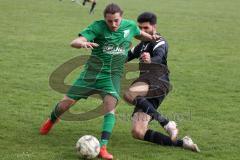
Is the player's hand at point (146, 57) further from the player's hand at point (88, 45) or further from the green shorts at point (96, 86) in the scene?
the player's hand at point (88, 45)

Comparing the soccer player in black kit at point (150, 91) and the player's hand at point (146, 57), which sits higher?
the player's hand at point (146, 57)

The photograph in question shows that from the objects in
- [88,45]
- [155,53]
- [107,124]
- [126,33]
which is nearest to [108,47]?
[126,33]

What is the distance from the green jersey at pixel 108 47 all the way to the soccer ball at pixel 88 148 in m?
0.98

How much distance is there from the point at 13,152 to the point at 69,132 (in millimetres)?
1293

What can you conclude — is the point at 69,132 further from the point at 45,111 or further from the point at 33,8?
the point at 33,8

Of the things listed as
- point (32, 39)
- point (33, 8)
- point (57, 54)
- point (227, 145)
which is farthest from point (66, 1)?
point (227, 145)

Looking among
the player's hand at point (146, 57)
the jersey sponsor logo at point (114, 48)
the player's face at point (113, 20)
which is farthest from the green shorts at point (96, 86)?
the player's face at point (113, 20)

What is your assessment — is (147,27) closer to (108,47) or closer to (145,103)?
(108,47)

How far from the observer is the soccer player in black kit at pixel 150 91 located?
7.08m

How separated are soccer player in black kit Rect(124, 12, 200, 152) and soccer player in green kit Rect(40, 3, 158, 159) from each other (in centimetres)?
35

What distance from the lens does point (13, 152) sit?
648 cm

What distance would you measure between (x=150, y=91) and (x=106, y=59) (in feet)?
2.98

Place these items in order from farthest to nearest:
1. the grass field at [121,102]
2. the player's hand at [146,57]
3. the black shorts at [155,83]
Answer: the black shorts at [155,83], the player's hand at [146,57], the grass field at [121,102]

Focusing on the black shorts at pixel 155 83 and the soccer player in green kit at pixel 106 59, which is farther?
the black shorts at pixel 155 83
